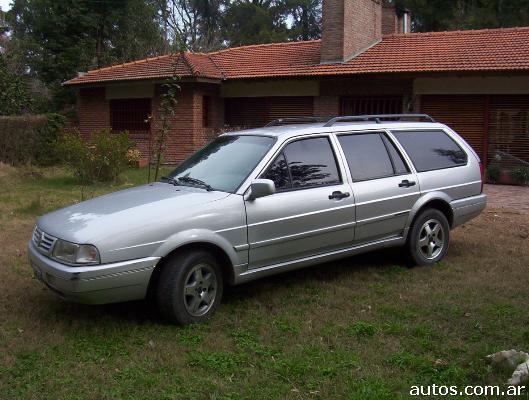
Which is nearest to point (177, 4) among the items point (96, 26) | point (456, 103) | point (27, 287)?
point (96, 26)

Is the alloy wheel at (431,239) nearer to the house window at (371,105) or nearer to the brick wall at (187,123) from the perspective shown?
the house window at (371,105)

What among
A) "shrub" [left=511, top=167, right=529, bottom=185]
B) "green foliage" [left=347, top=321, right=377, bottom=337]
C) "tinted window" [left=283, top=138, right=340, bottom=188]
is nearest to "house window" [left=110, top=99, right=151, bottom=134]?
"shrub" [left=511, top=167, right=529, bottom=185]

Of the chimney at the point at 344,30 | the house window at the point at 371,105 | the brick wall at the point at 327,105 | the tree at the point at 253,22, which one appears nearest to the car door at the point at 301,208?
the house window at the point at 371,105

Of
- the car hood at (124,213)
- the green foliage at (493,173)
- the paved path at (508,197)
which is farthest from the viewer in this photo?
the green foliage at (493,173)

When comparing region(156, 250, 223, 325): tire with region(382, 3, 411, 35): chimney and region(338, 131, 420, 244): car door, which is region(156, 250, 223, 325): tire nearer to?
region(338, 131, 420, 244): car door

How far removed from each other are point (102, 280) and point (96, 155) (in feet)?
33.6

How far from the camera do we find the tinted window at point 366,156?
610 centimetres

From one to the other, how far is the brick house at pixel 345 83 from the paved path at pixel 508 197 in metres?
2.00

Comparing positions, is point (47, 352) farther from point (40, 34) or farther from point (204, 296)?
point (40, 34)

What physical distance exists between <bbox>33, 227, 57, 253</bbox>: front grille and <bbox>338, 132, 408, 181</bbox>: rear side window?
9.65 feet

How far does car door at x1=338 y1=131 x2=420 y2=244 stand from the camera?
6.03 meters

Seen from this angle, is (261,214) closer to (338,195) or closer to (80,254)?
(338,195)

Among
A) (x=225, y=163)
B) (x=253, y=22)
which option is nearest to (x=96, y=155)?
(x=225, y=163)

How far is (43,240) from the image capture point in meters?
4.95
